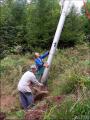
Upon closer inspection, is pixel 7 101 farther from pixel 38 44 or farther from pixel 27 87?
pixel 38 44

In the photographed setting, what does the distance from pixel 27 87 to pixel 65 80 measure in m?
1.24

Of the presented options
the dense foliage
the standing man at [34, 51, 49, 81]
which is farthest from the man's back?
the dense foliage

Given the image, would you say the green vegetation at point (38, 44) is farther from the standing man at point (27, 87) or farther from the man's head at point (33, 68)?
the man's head at point (33, 68)

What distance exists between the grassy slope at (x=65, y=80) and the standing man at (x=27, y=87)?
34 cm

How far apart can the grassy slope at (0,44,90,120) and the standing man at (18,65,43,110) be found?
13.5 inches

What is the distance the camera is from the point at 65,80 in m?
13.6

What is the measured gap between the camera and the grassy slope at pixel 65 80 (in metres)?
9.29

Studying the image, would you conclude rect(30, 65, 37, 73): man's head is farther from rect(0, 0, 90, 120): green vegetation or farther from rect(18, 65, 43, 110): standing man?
rect(0, 0, 90, 120): green vegetation

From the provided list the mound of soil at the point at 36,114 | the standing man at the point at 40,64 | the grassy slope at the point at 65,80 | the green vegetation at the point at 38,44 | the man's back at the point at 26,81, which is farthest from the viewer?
the standing man at the point at 40,64

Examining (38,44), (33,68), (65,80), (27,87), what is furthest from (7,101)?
(38,44)

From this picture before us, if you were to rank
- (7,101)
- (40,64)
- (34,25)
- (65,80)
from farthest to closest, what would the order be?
A: (34,25) → (7,101) → (40,64) → (65,80)

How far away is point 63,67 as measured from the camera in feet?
50.8

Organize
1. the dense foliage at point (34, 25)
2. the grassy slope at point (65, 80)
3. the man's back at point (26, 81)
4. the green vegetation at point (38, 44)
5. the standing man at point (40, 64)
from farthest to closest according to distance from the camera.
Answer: the dense foliage at point (34, 25), the standing man at point (40, 64), the green vegetation at point (38, 44), the man's back at point (26, 81), the grassy slope at point (65, 80)

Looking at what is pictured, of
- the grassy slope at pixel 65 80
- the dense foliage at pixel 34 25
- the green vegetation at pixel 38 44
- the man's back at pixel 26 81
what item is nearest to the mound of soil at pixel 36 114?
the grassy slope at pixel 65 80
